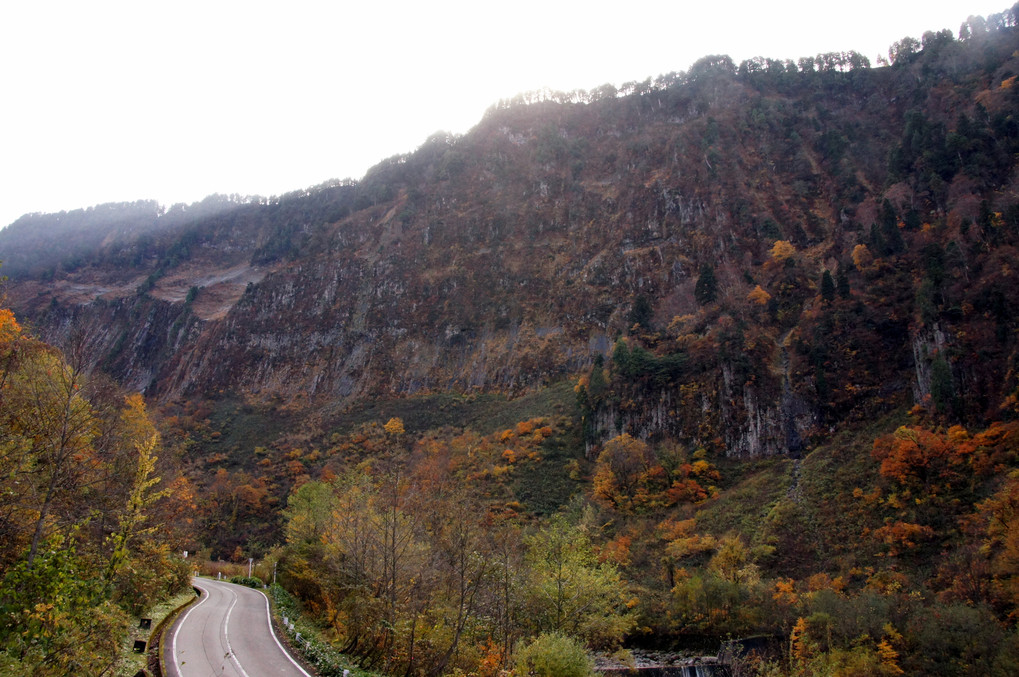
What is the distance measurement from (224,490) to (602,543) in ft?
166

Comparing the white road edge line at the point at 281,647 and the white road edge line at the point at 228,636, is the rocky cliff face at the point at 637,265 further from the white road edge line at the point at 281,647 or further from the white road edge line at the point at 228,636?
the white road edge line at the point at 281,647

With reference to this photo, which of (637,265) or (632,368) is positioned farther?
(637,265)

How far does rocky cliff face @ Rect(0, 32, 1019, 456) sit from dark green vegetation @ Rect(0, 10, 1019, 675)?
1.83 ft

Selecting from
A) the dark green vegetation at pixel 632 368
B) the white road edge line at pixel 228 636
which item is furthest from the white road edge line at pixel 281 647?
the dark green vegetation at pixel 632 368

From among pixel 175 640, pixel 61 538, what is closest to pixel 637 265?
pixel 175 640

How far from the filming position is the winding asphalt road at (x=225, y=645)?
52.4 feet

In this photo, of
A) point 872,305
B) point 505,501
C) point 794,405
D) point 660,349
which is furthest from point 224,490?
point 872,305

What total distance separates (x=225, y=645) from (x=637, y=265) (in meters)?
87.2

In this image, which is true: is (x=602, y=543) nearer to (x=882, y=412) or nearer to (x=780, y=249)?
(x=882, y=412)

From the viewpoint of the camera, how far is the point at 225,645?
728 inches

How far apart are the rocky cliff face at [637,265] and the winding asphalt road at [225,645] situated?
45438 millimetres

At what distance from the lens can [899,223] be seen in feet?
224

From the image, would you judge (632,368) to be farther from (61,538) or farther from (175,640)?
(61,538)

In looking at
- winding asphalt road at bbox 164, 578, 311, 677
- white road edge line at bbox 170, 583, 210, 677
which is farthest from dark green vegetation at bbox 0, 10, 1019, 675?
white road edge line at bbox 170, 583, 210, 677
